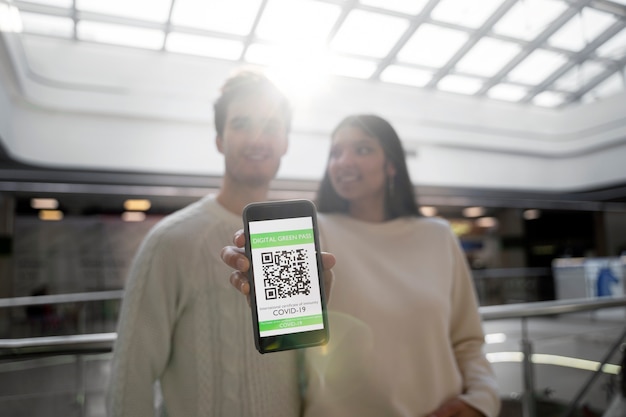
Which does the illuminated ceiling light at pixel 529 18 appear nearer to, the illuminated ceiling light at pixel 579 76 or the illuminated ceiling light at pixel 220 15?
the illuminated ceiling light at pixel 579 76

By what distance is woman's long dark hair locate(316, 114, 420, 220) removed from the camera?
0.79 meters

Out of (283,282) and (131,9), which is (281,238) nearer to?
(283,282)

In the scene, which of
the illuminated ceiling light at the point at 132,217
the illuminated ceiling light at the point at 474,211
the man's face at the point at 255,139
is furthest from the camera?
the illuminated ceiling light at the point at 474,211

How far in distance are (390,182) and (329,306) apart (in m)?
Answer: 0.32

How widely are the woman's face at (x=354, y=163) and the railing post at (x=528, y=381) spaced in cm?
151

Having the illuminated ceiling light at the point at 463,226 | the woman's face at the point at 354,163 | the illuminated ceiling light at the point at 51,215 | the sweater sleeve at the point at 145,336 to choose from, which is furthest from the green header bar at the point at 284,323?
the illuminated ceiling light at the point at 463,226

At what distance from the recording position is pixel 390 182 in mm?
910

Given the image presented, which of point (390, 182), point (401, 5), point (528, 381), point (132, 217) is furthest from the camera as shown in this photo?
point (132, 217)

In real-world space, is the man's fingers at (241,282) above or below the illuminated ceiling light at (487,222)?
below

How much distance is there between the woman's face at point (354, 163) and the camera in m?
0.73

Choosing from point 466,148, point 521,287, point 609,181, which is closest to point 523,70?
point 609,181

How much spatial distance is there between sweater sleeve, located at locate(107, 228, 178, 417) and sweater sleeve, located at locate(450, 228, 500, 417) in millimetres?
614

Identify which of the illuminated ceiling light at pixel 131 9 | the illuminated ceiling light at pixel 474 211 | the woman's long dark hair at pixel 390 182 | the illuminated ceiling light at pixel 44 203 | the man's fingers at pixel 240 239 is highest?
the illuminated ceiling light at pixel 44 203

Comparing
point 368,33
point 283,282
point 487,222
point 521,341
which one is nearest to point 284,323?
point 283,282
